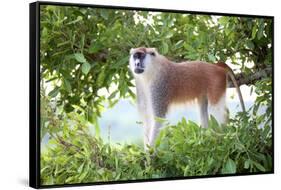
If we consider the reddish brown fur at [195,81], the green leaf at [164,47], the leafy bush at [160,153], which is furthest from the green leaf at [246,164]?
the green leaf at [164,47]

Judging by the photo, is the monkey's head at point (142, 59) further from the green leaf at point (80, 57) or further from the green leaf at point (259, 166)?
the green leaf at point (259, 166)

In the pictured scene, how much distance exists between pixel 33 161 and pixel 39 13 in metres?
0.80

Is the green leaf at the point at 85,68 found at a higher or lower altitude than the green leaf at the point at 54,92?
higher

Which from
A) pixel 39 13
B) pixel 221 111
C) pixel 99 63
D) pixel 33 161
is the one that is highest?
pixel 39 13

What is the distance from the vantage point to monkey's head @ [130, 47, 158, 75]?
389cm

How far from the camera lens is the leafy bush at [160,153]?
3729 mm

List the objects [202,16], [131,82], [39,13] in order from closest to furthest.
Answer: [39,13] → [131,82] → [202,16]

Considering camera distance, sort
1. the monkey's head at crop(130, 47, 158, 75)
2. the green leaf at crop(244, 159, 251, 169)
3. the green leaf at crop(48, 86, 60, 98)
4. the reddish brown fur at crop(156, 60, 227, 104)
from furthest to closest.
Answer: the green leaf at crop(244, 159, 251, 169), the reddish brown fur at crop(156, 60, 227, 104), the monkey's head at crop(130, 47, 158, 75), the green leaf at crop(48, 86, 60, 98)

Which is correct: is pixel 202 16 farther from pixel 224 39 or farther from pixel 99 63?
pixel 99 63

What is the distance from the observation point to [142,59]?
391 cm

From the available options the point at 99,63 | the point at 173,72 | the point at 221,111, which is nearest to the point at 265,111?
the point at 221,111

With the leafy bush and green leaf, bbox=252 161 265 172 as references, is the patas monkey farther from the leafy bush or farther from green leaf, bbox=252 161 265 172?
green leaf, bbox=252 161 265 172

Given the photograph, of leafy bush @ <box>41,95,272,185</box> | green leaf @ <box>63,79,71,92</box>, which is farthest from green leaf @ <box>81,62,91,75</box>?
leafy bush @ <box>41,95,272,185</box>

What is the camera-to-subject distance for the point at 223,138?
13.7 feet
